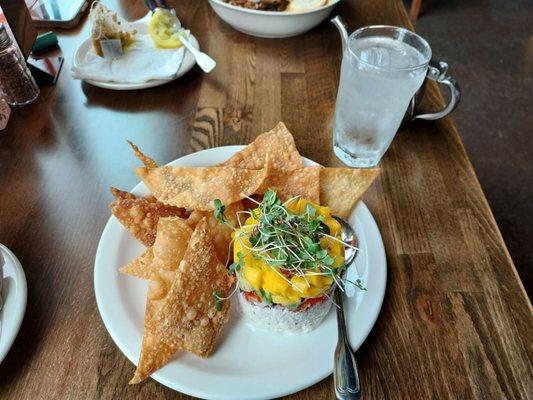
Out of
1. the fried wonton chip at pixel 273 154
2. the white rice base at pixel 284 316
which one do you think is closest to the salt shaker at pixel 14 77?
the fried wonton chip at pixel 273 154

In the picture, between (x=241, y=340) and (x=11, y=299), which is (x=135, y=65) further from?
(x=241, y=340)

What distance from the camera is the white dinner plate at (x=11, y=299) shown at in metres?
0.67

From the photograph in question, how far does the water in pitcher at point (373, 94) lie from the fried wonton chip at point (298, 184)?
0.74 feet

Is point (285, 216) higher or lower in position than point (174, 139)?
higher

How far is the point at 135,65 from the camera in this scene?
3.97 feet

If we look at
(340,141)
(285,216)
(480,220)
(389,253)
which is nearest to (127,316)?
(285,216)

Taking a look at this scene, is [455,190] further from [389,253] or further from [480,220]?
[389,253]

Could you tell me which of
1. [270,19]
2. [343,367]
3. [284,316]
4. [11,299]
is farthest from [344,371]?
[270,19]

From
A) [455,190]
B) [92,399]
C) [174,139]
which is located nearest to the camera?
[92,399]

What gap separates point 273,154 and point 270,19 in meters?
0.60

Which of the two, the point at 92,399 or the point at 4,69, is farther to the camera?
the point at 4,69

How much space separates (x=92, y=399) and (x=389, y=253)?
59 centimetres

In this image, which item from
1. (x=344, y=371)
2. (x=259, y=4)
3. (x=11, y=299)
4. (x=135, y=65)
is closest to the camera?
(x=344, y=371)

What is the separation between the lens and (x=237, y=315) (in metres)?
0.74
